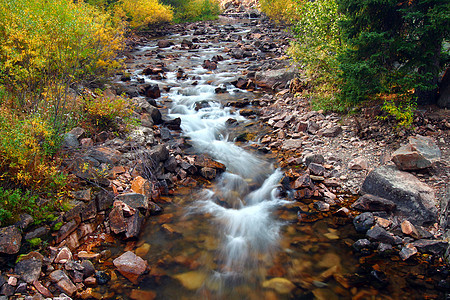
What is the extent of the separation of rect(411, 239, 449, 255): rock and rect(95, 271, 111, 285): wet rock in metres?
5.65

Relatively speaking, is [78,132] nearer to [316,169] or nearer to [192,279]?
[192,279]

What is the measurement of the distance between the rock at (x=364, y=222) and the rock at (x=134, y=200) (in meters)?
4.66

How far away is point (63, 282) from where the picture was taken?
430 cm

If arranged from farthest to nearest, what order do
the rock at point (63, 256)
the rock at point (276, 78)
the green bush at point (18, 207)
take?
the rock at point (276, 78)
the rock at point (63, 256)
the green bush at point (18, 207)

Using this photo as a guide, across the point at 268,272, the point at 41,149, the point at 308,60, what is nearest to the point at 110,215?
the point at 41,149

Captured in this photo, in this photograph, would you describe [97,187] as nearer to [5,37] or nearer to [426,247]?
[5,37]

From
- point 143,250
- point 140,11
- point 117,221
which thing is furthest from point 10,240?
point 140,11

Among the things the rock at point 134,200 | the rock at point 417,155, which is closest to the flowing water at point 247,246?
the rock at point 134,200

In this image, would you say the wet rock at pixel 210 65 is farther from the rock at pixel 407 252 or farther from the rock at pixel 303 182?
the rock at pixel 407 252

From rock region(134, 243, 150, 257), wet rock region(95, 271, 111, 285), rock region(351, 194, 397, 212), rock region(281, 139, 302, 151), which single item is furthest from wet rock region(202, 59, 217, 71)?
wet rock region(95, 271, 111, 285)

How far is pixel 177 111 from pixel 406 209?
972 cm

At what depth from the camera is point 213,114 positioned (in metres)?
12.8

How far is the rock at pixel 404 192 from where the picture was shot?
5758mm

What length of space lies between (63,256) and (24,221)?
2.81 ft
